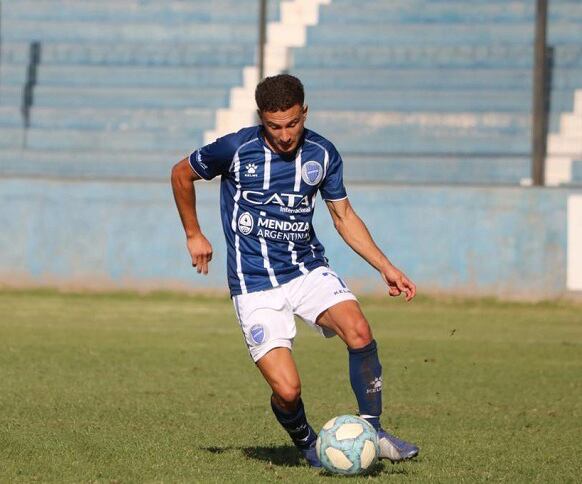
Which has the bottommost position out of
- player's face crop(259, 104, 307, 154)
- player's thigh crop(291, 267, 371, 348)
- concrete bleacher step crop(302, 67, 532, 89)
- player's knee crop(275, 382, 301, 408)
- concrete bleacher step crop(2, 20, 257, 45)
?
player's knee crop(275, 382, 301, 408)

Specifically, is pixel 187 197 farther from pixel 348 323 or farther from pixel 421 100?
pixel 421 100

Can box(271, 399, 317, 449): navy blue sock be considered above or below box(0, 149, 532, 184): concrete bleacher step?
below

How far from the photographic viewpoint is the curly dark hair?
5.77m

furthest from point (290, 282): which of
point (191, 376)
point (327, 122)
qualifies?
point (327, 122)

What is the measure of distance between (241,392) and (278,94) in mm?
3774

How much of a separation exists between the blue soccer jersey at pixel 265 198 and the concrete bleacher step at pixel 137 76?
14.0 metres

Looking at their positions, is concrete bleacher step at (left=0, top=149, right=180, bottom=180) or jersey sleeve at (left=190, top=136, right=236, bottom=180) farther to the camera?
concrete bleacher step at (left=0, top=149, right=180, bottom=180)

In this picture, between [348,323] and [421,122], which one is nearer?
[348,323]

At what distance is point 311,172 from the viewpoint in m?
6.09

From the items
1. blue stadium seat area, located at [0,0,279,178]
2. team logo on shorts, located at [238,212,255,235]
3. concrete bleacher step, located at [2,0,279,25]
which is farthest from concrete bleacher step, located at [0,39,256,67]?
team logo on shorts, located at [238,212,255,235]

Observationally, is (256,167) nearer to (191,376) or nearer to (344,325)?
(344,325)

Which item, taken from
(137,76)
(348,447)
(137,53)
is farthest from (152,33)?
Result: (348,447)

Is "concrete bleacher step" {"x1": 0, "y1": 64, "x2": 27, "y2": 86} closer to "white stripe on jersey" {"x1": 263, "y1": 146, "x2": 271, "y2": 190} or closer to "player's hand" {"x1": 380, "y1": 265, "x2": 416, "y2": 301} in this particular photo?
"white stripe on jersey" {"x1": 263, "y1": 146, "x2": 271, "y2": 190}

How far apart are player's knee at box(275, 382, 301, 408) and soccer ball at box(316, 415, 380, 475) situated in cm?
27
